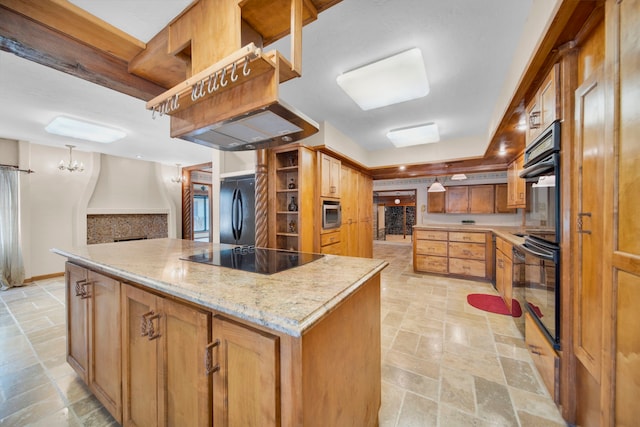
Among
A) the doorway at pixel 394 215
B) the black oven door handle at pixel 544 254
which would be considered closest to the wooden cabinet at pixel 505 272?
the black oven door handle at pixel 544 254

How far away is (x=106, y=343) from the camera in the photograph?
1391mm

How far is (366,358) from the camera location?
121 cm

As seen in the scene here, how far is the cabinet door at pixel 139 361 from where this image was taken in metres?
1.09

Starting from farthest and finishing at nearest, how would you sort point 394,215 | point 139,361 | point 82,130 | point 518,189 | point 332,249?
point 394,215
point 332,249
point 82,130
point 518,189
point 139,361

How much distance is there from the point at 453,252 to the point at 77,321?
5.01 meters

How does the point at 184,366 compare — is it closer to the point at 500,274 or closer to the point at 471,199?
the point at 500,274

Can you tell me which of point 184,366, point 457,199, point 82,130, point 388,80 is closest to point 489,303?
point 388,80

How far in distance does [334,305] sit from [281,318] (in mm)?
209

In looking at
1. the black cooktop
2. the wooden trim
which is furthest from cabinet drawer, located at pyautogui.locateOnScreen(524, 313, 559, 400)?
the wooden trim

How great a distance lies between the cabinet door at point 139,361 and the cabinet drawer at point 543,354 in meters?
2.28

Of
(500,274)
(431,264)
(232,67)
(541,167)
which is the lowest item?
(431,264)

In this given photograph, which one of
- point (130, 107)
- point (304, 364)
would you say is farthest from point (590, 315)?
point (130, 107)

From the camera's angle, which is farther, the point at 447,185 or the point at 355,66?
the point at 447,185

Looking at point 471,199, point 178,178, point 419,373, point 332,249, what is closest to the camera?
point 419,373
